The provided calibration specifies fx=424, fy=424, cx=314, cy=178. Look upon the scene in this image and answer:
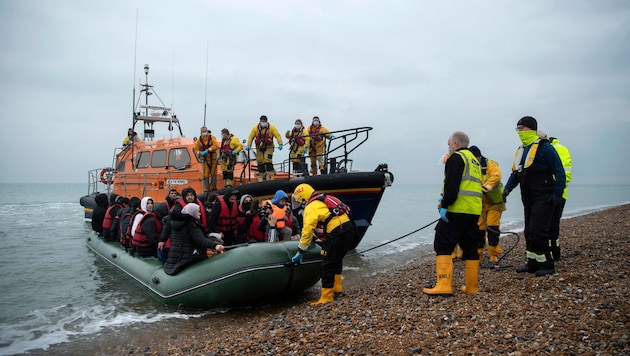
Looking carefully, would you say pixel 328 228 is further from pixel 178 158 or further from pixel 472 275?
pixel 178 158

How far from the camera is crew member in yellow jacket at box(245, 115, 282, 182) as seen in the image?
8.86 meters

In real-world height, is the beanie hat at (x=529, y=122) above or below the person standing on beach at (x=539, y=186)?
above

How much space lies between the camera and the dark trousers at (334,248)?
15.4 feet

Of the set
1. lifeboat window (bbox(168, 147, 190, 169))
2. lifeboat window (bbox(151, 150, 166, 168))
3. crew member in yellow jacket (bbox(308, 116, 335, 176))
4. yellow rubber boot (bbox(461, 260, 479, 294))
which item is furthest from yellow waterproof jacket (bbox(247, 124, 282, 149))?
yellow rubber boot (bbox(461, 260, 479, 294))

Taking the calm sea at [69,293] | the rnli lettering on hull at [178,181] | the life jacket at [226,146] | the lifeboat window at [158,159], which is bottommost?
the calm sea at [69,293]

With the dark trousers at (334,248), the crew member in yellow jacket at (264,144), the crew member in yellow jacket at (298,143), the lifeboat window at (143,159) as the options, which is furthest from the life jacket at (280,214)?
the lifeboat window at (143,159)

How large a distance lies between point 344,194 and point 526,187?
157 inches

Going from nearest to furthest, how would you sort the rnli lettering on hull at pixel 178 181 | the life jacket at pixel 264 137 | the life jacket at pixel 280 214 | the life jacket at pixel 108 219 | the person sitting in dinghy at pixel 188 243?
the person sitting in dinghy at pixel 188 243 → the life jacket at pixel 280 214 → the life jacket at pixel 108 219 → the life jacket at pixel 264 137 → the rnli lettering on hull at pixel 178 181

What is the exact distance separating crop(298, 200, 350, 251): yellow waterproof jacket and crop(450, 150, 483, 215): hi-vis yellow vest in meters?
1.33

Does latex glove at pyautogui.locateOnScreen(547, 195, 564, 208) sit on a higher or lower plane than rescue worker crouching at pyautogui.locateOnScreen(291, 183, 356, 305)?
higher

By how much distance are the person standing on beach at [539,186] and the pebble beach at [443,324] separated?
25 cm

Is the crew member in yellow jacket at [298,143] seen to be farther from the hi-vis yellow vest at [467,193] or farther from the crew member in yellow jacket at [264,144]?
the hi-vis yellow vest at [467,193]

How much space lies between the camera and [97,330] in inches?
206

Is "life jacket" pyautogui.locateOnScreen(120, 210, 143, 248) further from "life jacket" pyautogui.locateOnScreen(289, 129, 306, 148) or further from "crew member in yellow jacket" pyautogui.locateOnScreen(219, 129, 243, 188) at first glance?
"life jacket" pyautogui.locateOnScreen(289, 129, 306, 148)
